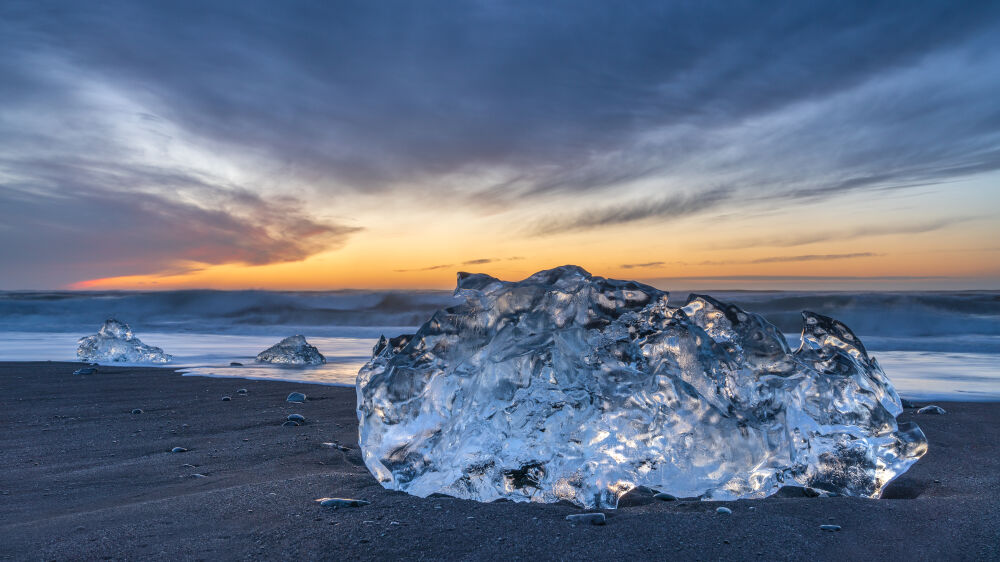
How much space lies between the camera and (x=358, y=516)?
6.25 ft

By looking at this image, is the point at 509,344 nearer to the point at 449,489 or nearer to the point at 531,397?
the point at 531,397

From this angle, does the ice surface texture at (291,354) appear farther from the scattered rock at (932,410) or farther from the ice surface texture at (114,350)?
the scattered rock at (932,410)

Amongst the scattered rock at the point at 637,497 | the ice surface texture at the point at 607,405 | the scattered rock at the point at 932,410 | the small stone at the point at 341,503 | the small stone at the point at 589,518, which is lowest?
the scattered rock at the point at 932,410

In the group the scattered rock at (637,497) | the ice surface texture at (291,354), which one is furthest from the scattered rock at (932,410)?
the ice surface texture at (291,354)

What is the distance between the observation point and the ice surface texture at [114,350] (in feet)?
25.0

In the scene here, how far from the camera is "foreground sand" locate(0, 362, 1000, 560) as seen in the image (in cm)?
167

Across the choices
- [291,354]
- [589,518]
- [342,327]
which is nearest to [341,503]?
[589,518]

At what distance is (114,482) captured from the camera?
8.21 ft

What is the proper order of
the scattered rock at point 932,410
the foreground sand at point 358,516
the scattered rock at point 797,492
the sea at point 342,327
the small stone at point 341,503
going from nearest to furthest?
the foreground sand at point 358,516
the small stone at point 341,503
the scattered rock at point 797,492
the scattered rock at point 932,410
the sea at point 342,327

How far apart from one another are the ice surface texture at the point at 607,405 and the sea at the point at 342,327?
0.53m

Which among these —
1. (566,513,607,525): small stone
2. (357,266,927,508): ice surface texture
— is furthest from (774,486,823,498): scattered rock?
(566,513,607,525): small stone

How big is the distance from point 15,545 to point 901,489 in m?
2.95

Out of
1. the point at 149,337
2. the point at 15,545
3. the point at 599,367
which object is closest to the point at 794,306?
the point at 149,337

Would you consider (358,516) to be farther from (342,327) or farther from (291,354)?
(342,327)
